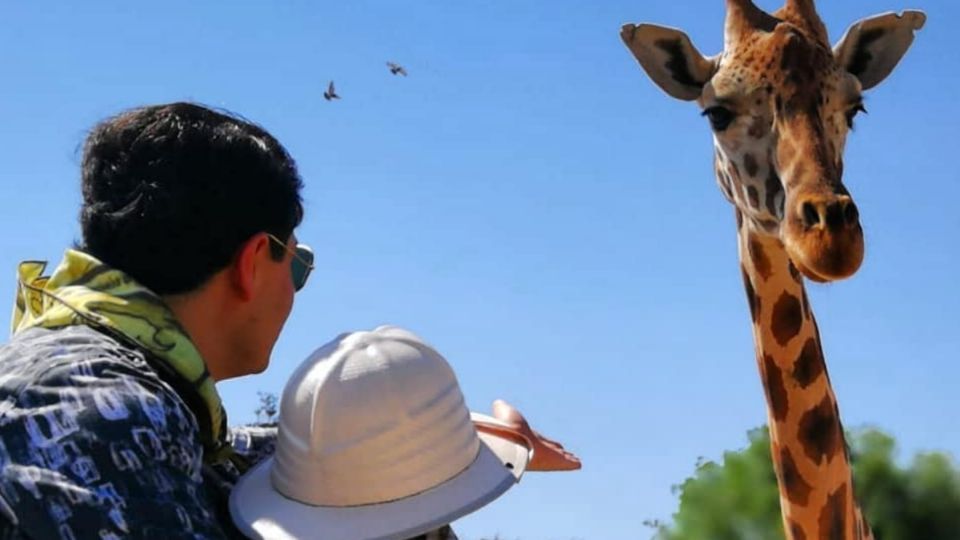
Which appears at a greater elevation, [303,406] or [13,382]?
[303,406]

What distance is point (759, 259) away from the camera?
4.05 m

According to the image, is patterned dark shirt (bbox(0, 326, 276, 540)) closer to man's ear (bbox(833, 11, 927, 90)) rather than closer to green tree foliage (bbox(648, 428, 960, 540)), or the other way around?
man's ear (bbox(833, 11, 927, 90))

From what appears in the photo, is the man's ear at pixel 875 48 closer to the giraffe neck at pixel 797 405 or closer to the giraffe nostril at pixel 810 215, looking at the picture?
the giraffe neck at pixel 797 405

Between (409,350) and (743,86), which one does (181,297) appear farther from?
(743,86)

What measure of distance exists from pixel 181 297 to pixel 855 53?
2.82 m

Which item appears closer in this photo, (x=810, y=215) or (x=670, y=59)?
(x=810, y=215)

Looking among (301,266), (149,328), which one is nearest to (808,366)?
(301,266)

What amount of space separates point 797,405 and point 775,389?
0.08 meters

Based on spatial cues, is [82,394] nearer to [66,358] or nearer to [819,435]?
[66,358]

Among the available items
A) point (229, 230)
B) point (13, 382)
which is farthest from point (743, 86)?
point (13, 382)

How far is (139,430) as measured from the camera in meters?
1.49

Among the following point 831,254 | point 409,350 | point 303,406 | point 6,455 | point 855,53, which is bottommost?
point 6,455

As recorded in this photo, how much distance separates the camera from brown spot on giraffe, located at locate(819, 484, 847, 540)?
12.9 feet

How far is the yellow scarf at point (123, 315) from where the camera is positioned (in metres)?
1.66
